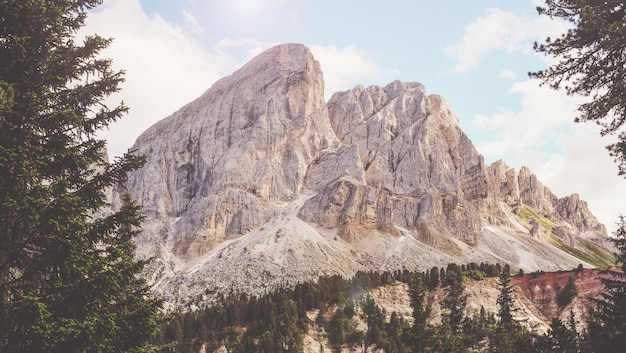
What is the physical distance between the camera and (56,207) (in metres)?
12.5

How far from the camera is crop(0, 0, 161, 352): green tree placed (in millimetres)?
12328

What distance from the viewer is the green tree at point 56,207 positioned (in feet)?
40.4

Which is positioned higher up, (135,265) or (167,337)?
(135,265)

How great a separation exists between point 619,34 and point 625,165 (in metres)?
4.52

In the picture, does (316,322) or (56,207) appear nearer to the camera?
(56,207)

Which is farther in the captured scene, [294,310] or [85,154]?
[294,310]

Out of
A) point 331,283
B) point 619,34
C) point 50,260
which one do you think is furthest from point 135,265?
point 331,283

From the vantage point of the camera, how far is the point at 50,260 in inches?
502

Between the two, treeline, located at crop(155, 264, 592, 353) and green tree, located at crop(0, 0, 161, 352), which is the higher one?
green tree, located at crop(0, 0, 161, 352)

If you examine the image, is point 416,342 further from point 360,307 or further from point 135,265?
point 360,307

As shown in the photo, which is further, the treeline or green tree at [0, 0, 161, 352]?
the treeline

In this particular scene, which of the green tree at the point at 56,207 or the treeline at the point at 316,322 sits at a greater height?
the green tree at the point at 56,207

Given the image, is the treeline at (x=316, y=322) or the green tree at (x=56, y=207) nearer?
the green tree at (x=56, y=207)

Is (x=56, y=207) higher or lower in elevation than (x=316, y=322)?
higher
